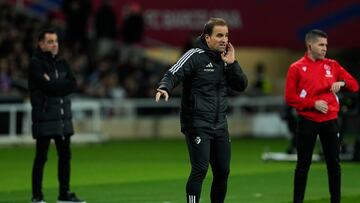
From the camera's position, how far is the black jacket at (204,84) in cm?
1215

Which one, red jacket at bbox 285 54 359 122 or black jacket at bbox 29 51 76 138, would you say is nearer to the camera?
red jacket at bbox 285 54 359 122

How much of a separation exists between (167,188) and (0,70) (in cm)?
1362

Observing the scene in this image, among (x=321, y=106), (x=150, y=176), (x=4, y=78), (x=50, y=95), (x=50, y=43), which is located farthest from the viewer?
(x=4, y=78)

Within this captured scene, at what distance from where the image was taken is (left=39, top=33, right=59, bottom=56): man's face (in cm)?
1475

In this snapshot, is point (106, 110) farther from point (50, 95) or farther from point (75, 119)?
point (50, 95)

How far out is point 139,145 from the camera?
28.8 meters

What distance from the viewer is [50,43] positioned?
14.8 m

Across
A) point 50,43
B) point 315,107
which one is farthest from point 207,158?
point 50,43

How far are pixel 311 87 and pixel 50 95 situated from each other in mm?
3585

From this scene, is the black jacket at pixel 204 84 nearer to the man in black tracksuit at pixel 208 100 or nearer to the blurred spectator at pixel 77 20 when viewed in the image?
the man in black tracksuit at pixel 208 100

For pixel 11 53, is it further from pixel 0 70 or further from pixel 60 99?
pixel 60 99

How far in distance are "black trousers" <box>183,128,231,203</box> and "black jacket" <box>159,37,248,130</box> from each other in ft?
0.34

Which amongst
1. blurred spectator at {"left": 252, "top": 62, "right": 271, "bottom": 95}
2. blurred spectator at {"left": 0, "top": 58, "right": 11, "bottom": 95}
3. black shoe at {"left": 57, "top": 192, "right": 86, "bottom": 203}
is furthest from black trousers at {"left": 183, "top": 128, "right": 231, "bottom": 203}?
blurred spectator at {"left": 252, "top": 62, "right": 271, "bottom": 95}

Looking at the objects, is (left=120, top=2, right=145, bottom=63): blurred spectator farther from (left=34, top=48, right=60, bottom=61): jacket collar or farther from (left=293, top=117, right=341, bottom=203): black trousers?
(left=293, top=117, right=341, bottom=203): black trousers
